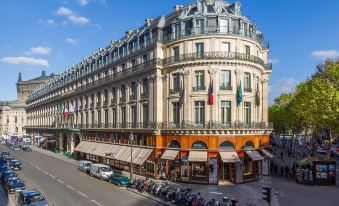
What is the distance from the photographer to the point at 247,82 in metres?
42.0

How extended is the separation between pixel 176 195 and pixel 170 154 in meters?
12.0

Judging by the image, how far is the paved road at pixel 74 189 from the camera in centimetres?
3022

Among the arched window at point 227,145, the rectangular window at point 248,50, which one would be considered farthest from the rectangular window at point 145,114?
the rectangular window at point 248,50

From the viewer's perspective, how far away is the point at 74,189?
35.8 metres

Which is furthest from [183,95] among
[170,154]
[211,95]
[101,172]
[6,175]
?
[6,175]

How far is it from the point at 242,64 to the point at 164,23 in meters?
13.7

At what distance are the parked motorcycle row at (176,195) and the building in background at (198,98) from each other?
6631 mm

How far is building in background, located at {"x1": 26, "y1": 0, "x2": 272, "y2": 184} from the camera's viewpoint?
129 ft

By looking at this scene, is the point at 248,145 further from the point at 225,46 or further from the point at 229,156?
the point at 225,46

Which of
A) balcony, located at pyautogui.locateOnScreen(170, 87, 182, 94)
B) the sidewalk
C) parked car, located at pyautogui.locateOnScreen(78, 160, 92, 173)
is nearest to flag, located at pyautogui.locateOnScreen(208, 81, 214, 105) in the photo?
balcony, located at pyautogui.locateOnScreen(170, 87, 182, 94)

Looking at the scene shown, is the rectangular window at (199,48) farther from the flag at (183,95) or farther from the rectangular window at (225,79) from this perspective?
the flag at (183,95)

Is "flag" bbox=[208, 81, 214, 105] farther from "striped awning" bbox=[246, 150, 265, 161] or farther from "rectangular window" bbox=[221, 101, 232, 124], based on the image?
"striped awning" bbox=[246, 150, 265, 161]

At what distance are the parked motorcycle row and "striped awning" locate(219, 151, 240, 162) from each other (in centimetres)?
786

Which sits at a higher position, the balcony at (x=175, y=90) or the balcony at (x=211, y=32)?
the balcony at (x=211, y=32)
